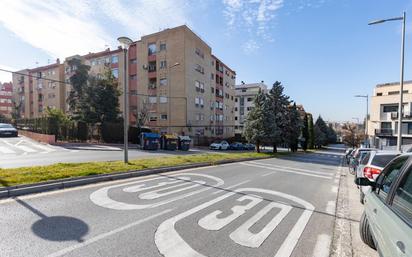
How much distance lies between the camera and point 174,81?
35.4 m

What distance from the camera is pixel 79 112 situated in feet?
98.3

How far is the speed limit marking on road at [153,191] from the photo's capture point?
5.29 m

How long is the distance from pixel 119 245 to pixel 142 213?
4.27ft

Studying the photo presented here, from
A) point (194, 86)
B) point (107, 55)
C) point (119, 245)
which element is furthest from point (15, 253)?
point (107, 55)

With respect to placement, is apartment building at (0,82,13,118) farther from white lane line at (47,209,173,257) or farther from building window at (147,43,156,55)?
white lane line at (47,209,173,257)

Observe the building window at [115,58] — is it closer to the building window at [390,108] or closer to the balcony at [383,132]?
the balcony at [383,132]

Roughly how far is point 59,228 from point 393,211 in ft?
15.4

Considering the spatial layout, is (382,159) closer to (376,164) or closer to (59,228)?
(376,164)

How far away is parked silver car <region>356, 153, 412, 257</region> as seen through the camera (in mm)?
1918

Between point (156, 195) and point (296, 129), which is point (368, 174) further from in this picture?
point (296, 129)

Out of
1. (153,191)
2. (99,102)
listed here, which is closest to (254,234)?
(153,191)

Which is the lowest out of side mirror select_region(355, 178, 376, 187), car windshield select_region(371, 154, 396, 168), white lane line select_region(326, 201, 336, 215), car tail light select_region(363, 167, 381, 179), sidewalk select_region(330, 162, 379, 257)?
white lane line select_region(326, 201, 336, 215)

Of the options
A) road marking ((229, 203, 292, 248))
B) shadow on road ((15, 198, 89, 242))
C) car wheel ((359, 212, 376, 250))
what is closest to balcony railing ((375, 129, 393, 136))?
road marking ((229, 203, 292, 248))

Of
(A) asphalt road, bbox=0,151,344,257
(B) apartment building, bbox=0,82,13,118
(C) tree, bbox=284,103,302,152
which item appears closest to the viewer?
(A) asphalt road, bbox=0,151,344,257
